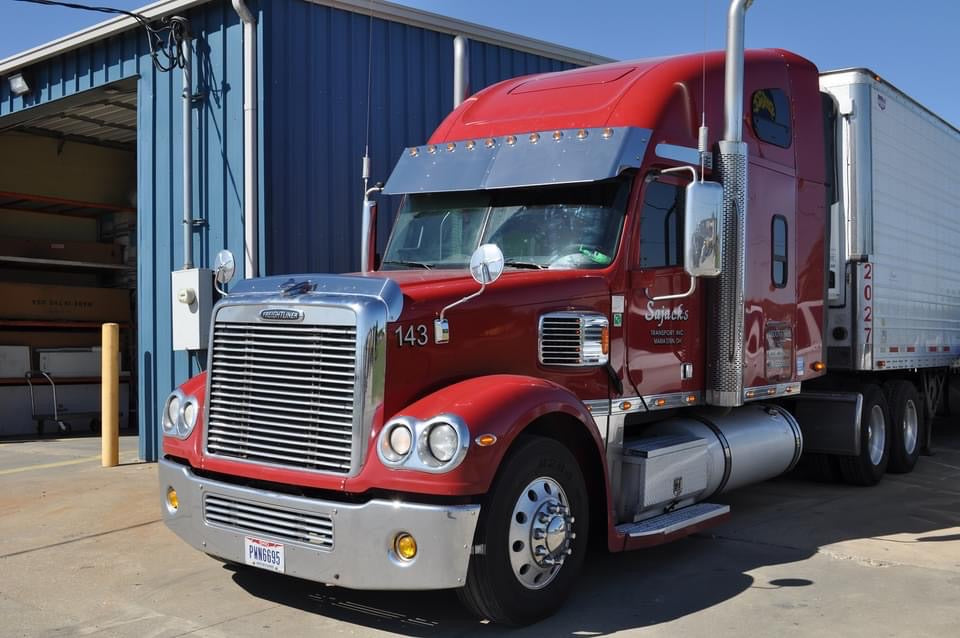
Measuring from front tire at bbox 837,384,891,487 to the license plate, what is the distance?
6.24 metres

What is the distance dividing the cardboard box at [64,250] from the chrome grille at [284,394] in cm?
1151

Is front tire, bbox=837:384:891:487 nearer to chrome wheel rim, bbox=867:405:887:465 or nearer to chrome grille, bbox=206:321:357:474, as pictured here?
chrome wheel rim, bbox=867:405:887:465

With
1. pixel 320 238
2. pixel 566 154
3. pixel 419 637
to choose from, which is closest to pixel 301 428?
pixel 419 637

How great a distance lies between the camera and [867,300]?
9.20 m

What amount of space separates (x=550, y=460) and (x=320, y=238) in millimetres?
5668

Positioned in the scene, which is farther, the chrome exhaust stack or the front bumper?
the chrome exhaust stack

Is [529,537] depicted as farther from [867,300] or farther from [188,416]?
[867,300]

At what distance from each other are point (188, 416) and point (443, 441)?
1890mm

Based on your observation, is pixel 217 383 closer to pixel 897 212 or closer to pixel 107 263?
pixel 897 212

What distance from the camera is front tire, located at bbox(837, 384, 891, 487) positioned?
9406 mm

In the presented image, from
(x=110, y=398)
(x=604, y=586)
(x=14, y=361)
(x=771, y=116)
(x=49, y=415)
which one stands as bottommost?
(x=604, y=586)

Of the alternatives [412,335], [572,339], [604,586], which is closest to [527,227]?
[572,339]

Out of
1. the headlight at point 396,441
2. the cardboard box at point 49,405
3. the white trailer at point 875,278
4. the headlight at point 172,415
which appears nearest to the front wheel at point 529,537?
the headlight at point 396,441

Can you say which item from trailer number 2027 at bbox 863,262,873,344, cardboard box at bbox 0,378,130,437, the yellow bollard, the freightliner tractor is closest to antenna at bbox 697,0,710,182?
the freightliner tractor
